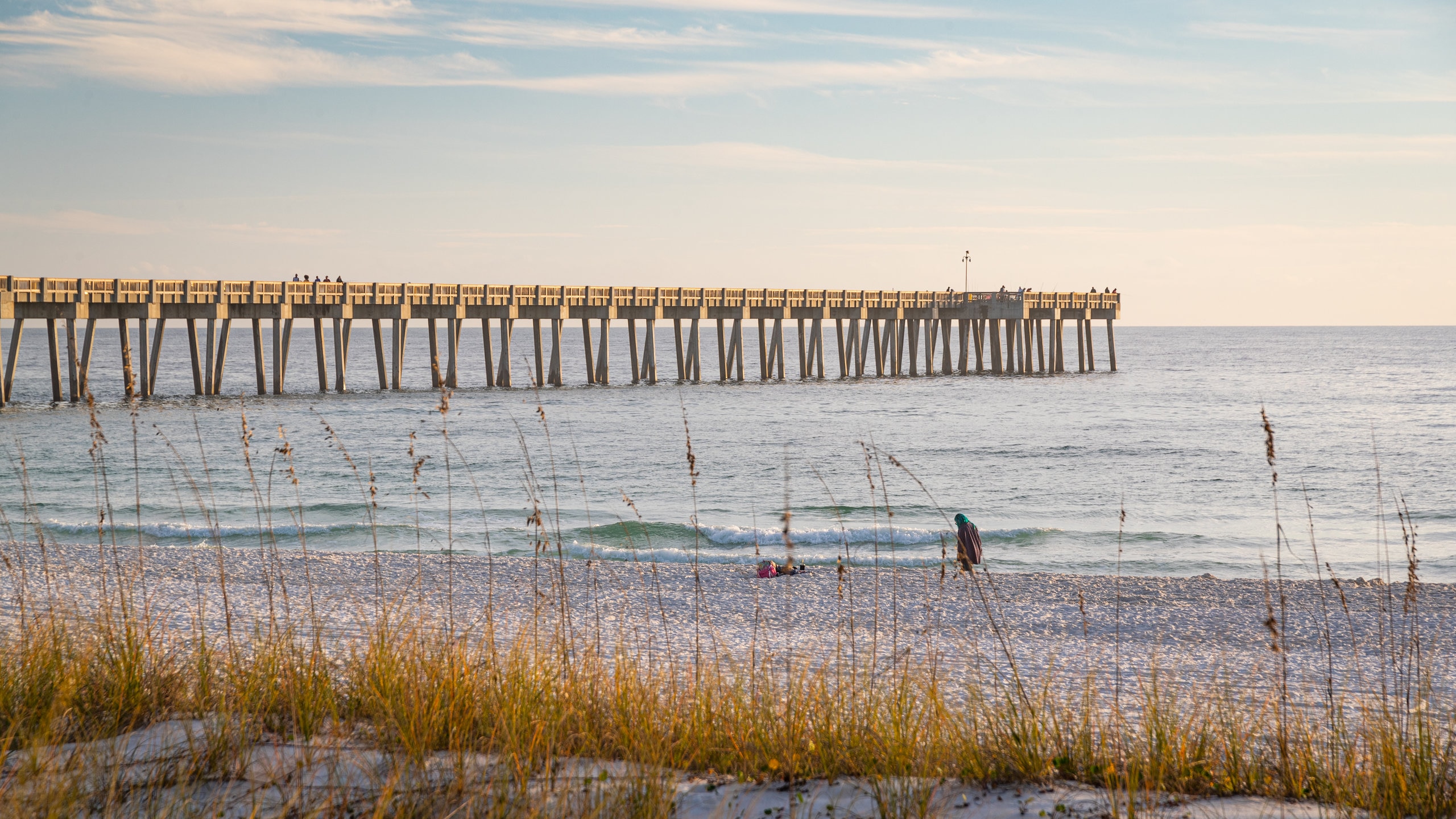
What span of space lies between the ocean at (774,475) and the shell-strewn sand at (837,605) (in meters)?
0.70

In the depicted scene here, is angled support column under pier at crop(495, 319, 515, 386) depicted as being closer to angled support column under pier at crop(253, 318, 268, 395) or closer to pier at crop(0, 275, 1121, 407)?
pier at crop(0, 275, 1121, 407)

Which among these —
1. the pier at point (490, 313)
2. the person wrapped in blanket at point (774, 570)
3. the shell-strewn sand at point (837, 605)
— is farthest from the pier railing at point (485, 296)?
the person wrapped in blanket at point (774, 570)

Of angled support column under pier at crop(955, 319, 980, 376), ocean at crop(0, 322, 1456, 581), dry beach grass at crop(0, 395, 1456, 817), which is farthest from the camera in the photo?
angled support column under pier at crop(955, 319, 980, 376)

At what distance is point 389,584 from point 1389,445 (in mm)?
29262

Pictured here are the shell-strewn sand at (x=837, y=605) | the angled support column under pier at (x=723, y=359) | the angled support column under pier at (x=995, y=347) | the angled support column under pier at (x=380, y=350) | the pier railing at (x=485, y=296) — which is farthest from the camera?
the angled support column under pier at (x=995, y=347)

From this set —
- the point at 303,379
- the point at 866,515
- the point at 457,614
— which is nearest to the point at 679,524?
the point at 866,515

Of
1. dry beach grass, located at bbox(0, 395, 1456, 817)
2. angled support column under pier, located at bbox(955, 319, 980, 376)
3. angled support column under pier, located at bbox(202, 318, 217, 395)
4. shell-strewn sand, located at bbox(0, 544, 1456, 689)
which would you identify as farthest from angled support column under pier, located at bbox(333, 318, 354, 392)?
dry beach grass, located at bbox(0, 395, 1456, 817)

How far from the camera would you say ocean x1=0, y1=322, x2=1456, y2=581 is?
1567 cm

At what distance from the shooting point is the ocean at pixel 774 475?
617 inches

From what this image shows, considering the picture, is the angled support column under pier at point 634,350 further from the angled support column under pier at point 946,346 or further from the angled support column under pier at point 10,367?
the angled support column under pier at point 10,367

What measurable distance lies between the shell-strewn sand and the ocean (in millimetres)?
696

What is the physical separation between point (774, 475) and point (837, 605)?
501 inches

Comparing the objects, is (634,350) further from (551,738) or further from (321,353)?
(551,738)

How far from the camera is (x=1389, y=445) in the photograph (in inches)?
1204
